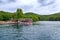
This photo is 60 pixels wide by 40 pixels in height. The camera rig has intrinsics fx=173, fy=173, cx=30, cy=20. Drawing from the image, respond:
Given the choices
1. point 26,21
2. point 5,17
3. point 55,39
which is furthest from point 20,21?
point 55,39

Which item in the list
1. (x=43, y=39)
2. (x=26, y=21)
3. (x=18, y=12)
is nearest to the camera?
(x=43, y=39)

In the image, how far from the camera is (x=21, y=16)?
569 ft

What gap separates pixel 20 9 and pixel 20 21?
26.1 m

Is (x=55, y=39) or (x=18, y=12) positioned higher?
(x=18, y=12)

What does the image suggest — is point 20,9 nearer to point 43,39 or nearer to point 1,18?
point 1,18

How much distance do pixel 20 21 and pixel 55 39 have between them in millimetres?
110771

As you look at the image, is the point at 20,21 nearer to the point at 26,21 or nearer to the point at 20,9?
the point at 26,21

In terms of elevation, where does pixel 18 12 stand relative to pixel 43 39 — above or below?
above

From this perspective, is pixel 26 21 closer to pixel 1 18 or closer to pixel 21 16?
pixel 21 16

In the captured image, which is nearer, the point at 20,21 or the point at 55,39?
the point at 55,39

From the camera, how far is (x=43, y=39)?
131 ft

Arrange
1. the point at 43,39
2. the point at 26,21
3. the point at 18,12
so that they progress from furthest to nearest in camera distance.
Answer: the point at 18,12, the point at 26,21, the point at 43,39

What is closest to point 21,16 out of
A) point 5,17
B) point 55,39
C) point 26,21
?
point 5,17

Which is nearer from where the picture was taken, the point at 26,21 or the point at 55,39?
the point at 55,39
